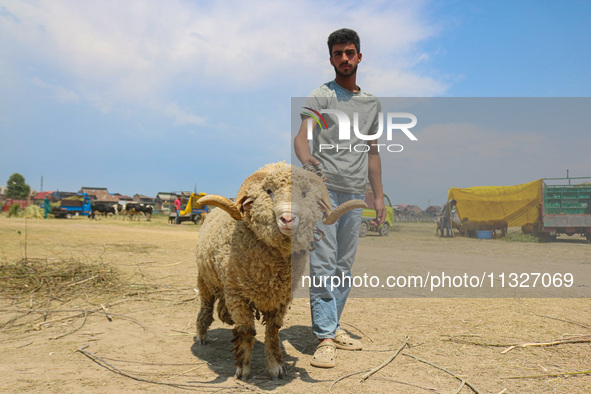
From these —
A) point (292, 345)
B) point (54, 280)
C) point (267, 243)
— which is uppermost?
point (267, 243)

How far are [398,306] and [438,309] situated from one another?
50 cm

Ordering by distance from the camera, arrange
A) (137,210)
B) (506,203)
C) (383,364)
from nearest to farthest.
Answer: (383,364) < (506,203) < (137,210)

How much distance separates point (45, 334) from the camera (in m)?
3.85

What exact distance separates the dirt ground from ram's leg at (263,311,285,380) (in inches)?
3.3

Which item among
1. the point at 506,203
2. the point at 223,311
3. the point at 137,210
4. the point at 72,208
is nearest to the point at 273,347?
Result: the point at 223,311

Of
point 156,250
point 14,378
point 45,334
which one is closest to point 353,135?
point 14,378

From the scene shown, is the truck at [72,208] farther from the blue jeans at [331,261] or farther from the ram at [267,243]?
the blue jeans at [331,261]

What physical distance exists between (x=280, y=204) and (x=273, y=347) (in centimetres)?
121

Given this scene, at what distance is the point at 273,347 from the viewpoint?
3.03 metres

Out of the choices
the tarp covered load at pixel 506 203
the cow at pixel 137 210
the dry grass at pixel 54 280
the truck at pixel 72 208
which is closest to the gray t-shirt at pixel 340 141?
the dry grass at pixel 54 280

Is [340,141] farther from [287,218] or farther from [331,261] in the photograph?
[287,218]

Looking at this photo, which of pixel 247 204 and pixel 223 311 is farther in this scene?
pixel 223 311

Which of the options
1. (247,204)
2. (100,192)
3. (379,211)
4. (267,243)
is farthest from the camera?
(100,192)

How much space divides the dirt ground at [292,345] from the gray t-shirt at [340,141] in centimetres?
157
